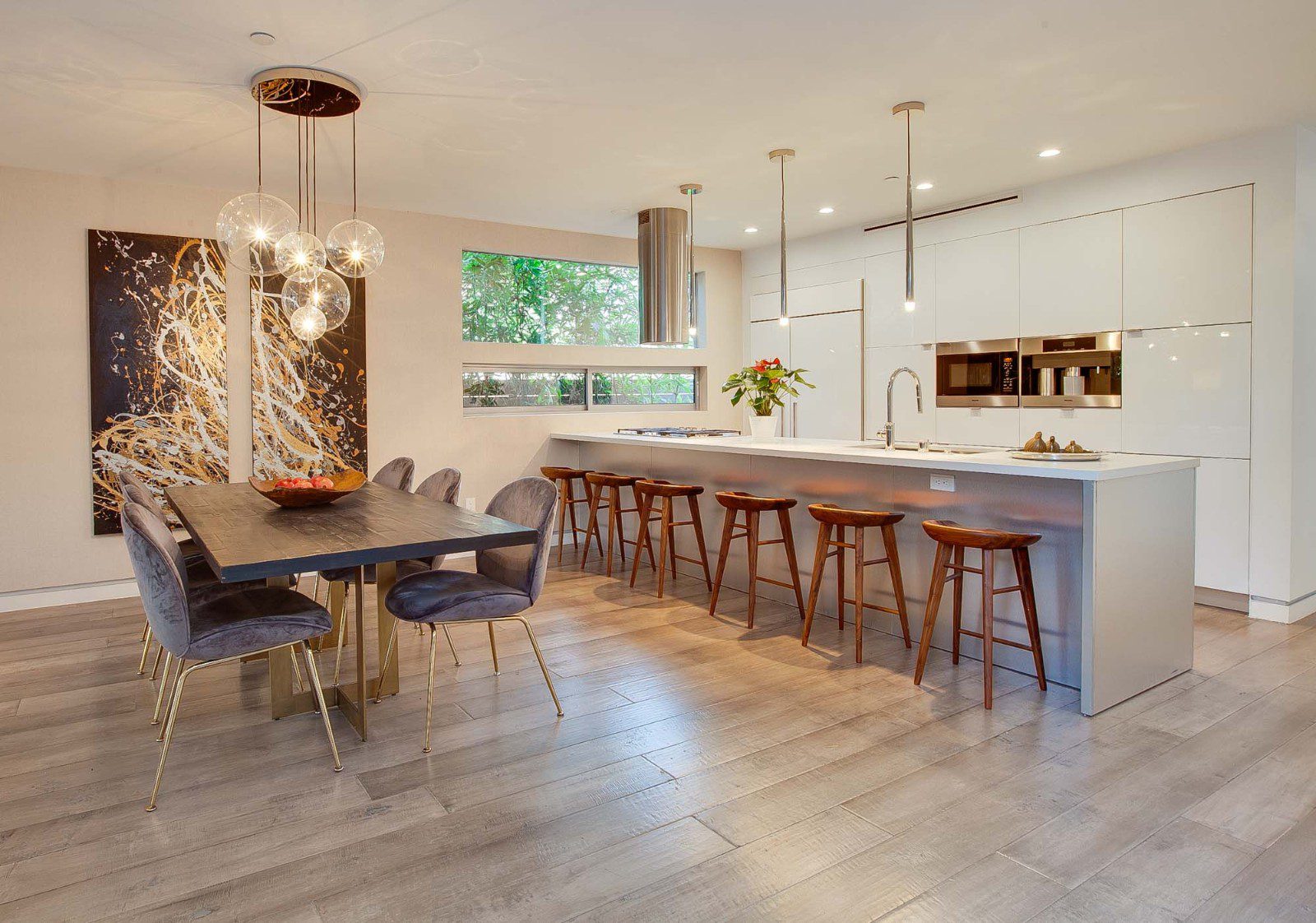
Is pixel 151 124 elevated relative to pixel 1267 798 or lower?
elevated

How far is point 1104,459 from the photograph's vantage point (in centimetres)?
348

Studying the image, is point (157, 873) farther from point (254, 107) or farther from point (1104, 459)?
point (1104, 459)

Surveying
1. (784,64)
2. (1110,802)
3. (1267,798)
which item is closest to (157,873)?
(1110,802)

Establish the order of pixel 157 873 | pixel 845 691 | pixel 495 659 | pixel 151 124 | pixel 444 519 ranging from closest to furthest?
pixel 157 873 < pixel 444 519 < pixel 845 691 < pixel 495 659 < pixel 151 124

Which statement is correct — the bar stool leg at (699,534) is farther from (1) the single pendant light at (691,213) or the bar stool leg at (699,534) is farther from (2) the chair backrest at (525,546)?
(2) the chair backrest at (525,546)

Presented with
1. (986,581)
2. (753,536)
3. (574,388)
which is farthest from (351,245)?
(574,388)

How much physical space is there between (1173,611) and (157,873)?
12.1ft

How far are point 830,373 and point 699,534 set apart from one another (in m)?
2.31

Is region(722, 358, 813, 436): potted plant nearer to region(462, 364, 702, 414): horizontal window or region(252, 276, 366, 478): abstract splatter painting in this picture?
region(462, 364, 702, 414): horizontal window

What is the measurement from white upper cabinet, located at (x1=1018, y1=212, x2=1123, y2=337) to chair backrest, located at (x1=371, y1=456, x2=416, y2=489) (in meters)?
3.92

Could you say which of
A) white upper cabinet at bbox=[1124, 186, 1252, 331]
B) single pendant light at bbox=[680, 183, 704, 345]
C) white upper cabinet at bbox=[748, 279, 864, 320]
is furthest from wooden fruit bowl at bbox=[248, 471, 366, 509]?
white upper cabinet at bbox=[1124, 186, 1252, 331]

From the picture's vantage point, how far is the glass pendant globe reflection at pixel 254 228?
3.07 meters

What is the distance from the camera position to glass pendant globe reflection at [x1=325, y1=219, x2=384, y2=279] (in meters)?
3.66

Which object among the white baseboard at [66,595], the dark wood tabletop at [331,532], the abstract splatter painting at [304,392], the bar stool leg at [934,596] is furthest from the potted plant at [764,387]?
the white baseboard at [66,595]
